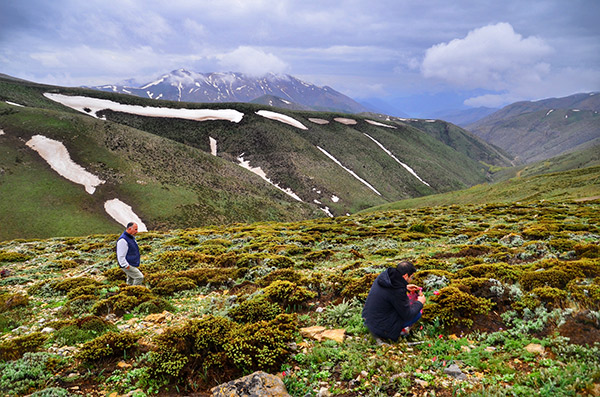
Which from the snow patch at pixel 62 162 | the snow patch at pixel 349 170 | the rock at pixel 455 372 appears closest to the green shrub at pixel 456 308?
the rock at pixel 455 372

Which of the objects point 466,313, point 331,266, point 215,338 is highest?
point 466,313

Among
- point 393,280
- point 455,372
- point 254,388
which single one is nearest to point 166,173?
point 393,280

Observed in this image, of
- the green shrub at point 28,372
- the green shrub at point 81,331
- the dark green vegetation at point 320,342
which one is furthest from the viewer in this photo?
the green shrub at point 81,331

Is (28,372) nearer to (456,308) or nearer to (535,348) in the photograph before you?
(456,308)

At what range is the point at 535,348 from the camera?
6883mm

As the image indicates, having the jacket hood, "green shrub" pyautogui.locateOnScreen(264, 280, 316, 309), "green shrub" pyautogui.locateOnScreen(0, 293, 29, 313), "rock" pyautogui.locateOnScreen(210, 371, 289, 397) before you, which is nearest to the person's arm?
"green shrub" pyautogui.locateOnScreen(0, 293, 29, 313)

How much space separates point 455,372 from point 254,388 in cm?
440

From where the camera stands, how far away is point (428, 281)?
459 inches

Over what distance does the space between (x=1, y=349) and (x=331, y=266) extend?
14.4 meters

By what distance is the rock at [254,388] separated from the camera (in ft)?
20.7

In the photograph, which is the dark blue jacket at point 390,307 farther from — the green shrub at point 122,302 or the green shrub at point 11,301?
the green shrub at point 11,301

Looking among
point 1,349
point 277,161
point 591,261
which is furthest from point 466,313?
point 277,161

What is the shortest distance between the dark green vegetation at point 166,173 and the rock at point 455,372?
75.3 meters

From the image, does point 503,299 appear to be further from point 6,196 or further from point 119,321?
point 6,196
